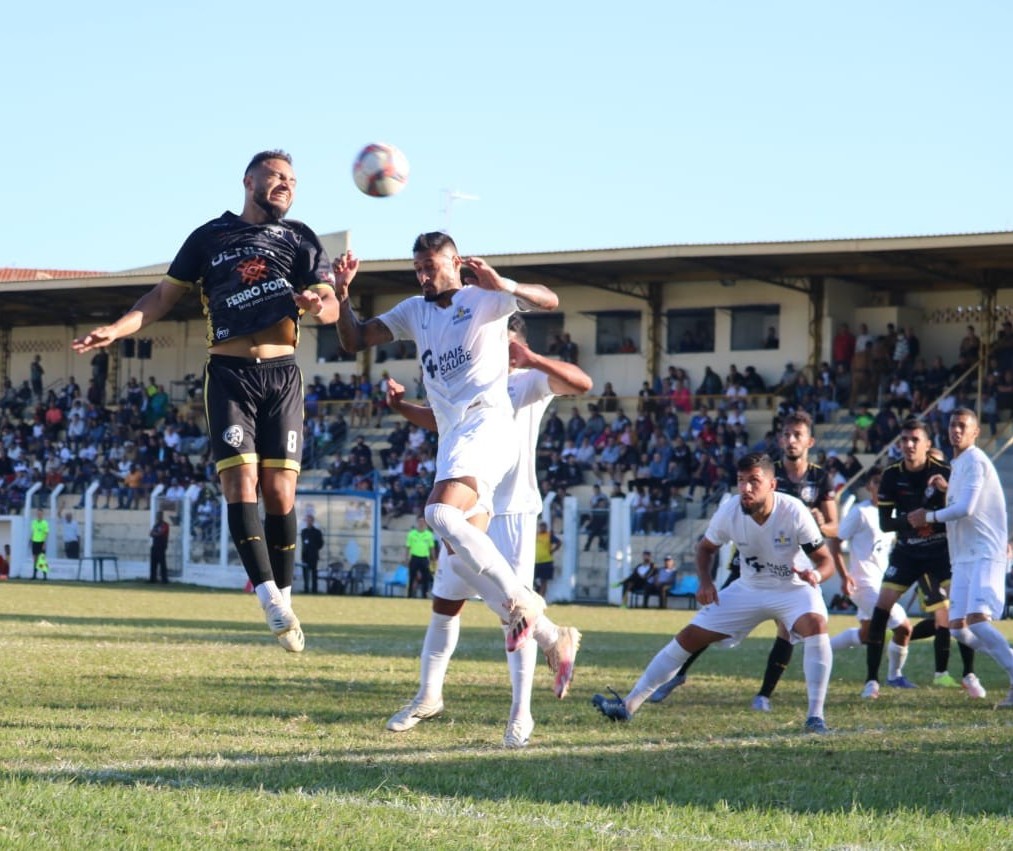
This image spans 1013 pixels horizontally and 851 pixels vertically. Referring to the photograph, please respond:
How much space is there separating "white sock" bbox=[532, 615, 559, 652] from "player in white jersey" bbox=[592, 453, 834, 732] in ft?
5.21

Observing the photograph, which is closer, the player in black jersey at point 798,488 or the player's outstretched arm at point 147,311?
the player's outstretched arm at point 147,311

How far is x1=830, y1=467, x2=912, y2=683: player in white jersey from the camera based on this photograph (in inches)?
507

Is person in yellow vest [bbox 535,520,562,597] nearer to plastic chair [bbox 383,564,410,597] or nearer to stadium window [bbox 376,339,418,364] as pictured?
plastic chair [bbox 383,564,410,597]

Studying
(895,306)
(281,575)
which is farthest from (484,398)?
(895,306)

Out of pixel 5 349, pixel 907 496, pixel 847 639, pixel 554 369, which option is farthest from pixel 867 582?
pixel 5 349

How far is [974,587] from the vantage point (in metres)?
11.5

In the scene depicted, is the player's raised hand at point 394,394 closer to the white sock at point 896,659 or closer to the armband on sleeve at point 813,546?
the armband on sleeve at point 813,546

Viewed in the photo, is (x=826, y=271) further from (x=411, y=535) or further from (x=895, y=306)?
(x=411, y=535)

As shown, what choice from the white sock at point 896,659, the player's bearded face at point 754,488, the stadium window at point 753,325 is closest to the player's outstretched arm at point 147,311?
the player's bearded face at point 754,488

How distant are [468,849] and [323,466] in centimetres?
3699

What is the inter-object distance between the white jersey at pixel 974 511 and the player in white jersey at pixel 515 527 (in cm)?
419

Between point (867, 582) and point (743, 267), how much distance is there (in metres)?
25.3

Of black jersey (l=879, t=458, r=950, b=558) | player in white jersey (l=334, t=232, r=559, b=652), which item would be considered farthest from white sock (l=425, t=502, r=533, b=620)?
black jersey (l=879, t=458, r=950, b=558)

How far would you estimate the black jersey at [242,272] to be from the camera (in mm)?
8211
